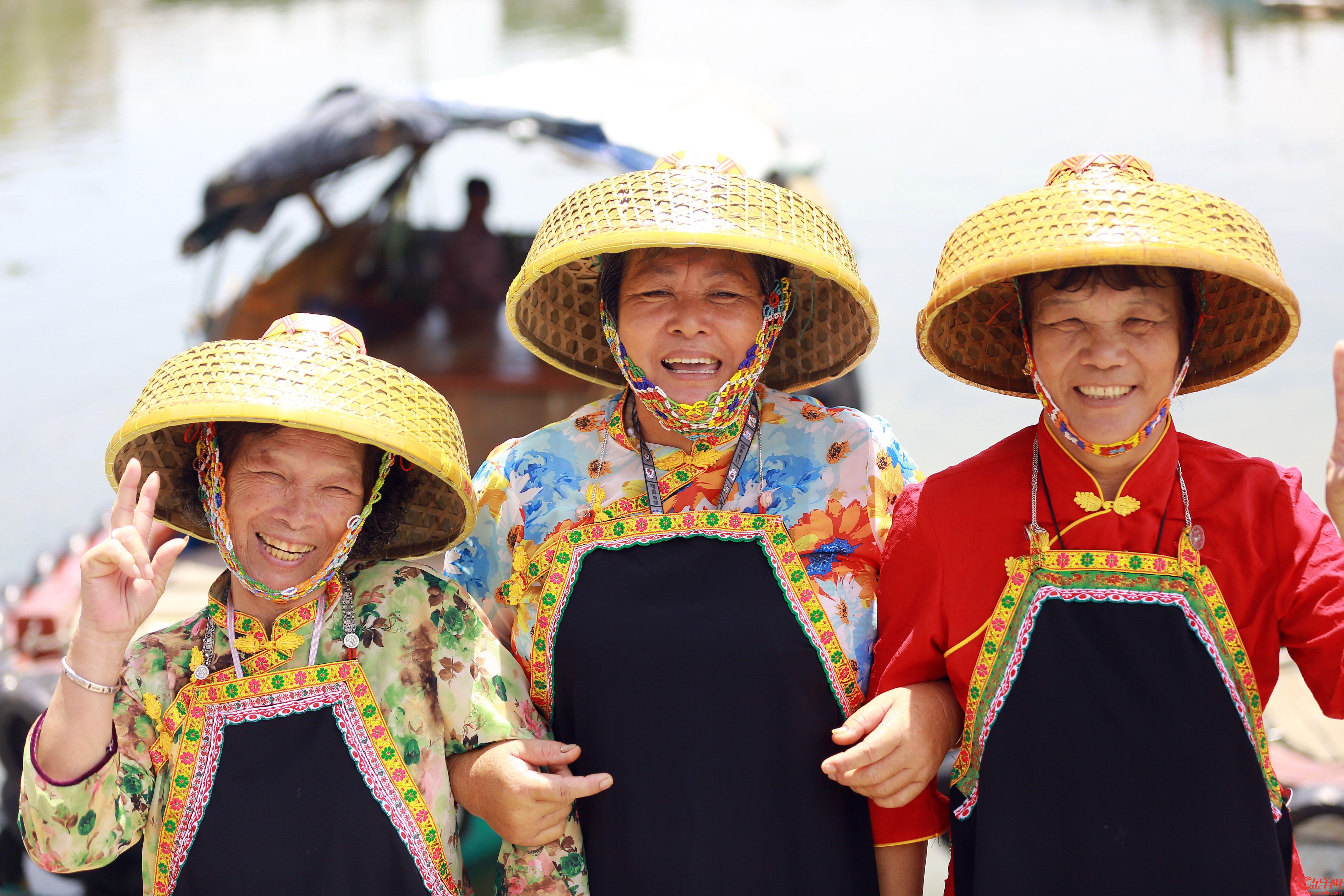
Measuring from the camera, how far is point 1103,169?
69.1 inches

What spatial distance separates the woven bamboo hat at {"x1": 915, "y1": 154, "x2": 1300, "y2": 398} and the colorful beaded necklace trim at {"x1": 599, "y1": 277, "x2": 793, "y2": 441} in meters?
0.27

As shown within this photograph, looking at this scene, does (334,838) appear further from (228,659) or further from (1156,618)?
(1156,618)

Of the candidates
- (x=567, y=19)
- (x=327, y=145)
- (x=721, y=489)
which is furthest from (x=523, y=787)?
(x=567, y=19)

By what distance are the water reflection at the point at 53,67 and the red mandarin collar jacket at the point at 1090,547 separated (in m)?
24.0

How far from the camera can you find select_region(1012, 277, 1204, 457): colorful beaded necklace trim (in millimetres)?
1772

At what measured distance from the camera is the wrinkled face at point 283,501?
1.84 metres

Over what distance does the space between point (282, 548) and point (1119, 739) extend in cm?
140

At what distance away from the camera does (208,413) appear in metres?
1.69

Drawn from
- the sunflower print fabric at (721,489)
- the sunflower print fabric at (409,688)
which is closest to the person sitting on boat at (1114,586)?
the sunflower print fabric at (721,489)

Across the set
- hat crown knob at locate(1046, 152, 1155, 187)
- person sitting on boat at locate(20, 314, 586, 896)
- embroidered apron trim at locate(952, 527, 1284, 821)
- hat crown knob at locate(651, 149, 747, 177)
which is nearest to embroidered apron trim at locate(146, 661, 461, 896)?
person sitting on boat at locate(20, 314, 586, 896)

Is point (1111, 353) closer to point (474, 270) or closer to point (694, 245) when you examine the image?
point (694, 245)

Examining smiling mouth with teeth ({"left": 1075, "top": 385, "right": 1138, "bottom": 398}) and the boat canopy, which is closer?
smiling mouth with teeth ({"left": 1075, "top": 385, "right": 1138, "bottom": 398})

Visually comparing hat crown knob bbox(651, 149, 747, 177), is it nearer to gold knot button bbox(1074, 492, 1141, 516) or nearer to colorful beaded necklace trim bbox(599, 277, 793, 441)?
colorful beaded necklace trim bbox(599, 277, 793, 441)

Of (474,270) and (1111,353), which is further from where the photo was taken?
(474,270)
